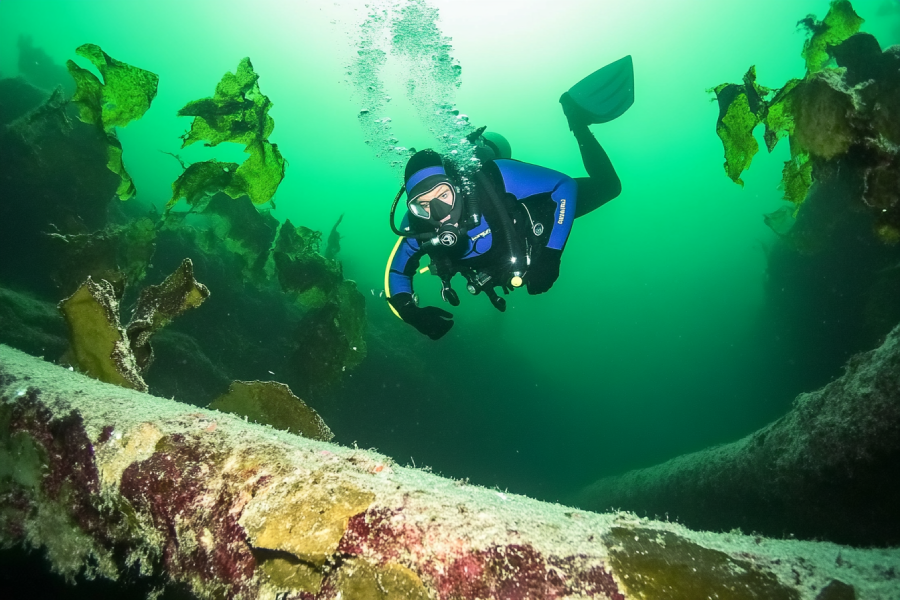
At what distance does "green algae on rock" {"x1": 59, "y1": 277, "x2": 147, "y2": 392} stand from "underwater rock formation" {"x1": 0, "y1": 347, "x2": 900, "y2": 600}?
782 mm

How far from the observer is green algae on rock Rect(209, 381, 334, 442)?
2.48 metres

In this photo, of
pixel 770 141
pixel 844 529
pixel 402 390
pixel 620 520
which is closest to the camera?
pixel 620 520

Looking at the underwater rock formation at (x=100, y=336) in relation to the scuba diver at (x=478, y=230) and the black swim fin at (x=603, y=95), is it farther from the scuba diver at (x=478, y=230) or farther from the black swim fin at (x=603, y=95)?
the black swim fin at (x=603, y=95)

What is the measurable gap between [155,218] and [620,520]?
9658 mm

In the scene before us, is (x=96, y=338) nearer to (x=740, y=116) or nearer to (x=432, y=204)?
(x=432, y=204)

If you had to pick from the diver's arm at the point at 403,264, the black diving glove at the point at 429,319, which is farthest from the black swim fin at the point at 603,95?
the black diving glove at the point at 429,319

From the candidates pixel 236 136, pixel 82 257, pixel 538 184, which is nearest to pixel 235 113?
pixel 236 136

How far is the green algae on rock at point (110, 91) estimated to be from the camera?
418cm

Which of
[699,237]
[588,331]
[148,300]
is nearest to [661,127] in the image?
[699,237]

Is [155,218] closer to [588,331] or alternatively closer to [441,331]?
[441,331]

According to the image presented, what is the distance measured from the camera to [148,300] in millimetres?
2641

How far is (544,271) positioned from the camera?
434 centimetres

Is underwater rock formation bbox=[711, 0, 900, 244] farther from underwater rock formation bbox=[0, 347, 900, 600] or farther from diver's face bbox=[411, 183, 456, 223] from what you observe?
diver's face bbox=[411, 183, 456, 223]

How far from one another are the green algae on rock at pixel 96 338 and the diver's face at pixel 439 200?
283cm
